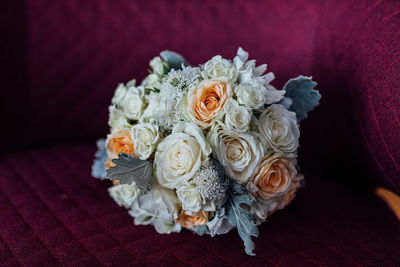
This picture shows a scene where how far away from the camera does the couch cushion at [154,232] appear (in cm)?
61

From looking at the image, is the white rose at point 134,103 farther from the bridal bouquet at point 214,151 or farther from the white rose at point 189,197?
the white rose at point 189,197

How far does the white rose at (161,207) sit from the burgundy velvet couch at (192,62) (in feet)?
0.06

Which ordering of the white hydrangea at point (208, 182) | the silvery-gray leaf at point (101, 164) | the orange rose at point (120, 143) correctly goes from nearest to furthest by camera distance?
the white hydrangea at point (208, 182) < the orange rose at point (120, 143) < the silvery-gray leaf at point (101, 164)

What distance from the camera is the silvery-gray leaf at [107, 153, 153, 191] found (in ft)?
1.97

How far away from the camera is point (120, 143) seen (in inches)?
28.0

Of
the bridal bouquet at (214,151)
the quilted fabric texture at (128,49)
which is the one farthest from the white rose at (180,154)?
the quilted fabric texture at (128,49)

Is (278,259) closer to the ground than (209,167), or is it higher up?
closer to the ground

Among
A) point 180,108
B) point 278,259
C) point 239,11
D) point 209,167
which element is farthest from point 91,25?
point 278,259

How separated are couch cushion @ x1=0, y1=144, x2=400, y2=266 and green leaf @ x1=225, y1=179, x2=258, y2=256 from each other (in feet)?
0.13

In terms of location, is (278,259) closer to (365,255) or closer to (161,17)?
(365,255)

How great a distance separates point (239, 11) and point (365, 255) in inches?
25.8

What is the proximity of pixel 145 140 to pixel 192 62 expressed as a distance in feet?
1.38

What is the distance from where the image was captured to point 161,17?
1.00 metres

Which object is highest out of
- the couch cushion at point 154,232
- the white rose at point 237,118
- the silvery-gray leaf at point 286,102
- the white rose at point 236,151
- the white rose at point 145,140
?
the silvery-gray leaf at point 286,102
